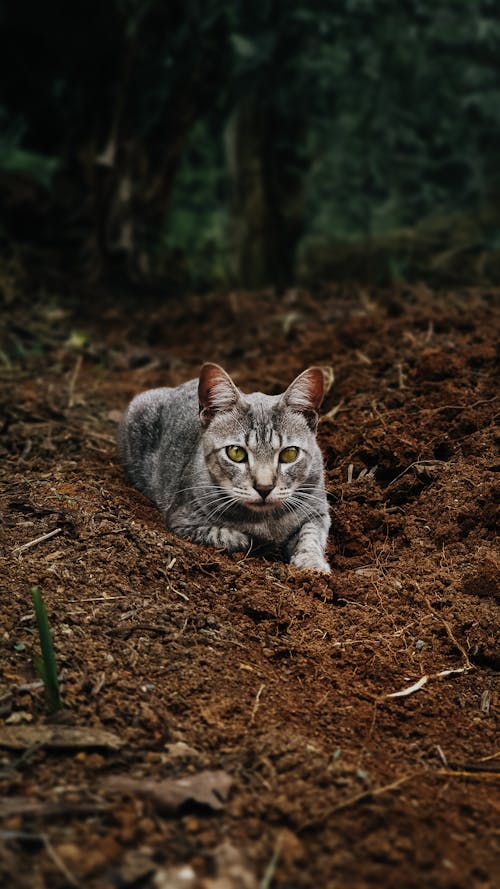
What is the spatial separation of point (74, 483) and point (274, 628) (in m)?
1.63

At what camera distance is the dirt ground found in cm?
199

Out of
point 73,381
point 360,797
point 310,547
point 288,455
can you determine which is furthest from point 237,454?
point 73,381

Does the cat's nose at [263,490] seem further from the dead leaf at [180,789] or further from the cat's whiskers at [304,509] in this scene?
the dead leaf at [180,789]

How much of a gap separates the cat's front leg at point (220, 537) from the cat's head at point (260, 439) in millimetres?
176

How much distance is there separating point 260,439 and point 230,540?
1.81 ft

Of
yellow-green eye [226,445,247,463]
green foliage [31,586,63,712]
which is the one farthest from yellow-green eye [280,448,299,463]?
green foliage [31,586,63,712]

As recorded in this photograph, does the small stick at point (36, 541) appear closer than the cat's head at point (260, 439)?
Yes

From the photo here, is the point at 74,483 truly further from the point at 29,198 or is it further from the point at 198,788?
the point at 29,198

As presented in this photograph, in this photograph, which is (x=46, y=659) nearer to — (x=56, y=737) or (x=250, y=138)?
(x=56, y=737)

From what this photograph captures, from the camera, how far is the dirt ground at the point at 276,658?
6.53 feet

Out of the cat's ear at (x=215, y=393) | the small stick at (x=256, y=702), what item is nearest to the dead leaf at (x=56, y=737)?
the small stick at (x=256, y=702)

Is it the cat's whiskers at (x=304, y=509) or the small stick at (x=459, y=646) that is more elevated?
the cat's whiskers at (x=304, y=509)

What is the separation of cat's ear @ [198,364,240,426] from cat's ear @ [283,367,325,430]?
292 mm

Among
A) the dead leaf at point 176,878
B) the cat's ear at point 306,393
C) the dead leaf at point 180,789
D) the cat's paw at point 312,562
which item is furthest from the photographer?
the cat's ear at point 306,393
